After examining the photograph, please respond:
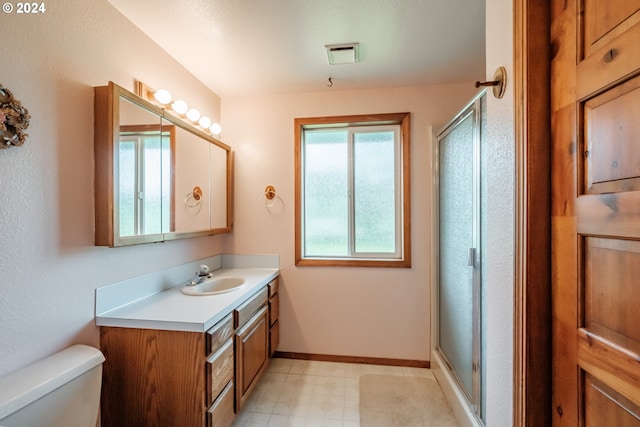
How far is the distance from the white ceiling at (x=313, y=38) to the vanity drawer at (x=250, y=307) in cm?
169

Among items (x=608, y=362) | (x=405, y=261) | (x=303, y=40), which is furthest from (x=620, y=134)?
(x=405, y=261)

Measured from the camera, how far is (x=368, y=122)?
2391 mm

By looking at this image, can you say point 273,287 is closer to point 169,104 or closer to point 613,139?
point 169,104

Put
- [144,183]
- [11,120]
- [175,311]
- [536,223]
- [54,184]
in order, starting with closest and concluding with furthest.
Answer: [536,223], [11,120], [54,184], [175,311], [144,183]

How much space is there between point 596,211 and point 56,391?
1.84 metres

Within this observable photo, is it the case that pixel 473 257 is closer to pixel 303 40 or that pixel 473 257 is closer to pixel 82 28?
pixel 303 40

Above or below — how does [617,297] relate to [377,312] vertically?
above

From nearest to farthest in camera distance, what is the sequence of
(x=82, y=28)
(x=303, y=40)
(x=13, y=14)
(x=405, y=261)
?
1. (x=13, y=14)
2. (x=82, y=28)
3. (x=303, y=40)
4. (x=405, y=261)

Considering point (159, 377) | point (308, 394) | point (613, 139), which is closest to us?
point (613, 139)

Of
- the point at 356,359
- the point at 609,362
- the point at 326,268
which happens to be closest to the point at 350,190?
the point at 326,268

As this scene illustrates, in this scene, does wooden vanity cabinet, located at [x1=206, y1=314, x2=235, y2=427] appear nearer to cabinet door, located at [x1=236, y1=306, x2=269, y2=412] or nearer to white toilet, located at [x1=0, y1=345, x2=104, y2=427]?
cabinet door, located at [x1=236, y1=306, x2=269, y2=412]

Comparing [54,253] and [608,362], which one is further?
[54,253]

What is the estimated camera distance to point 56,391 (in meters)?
0.97

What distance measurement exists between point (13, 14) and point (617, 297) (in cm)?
215
